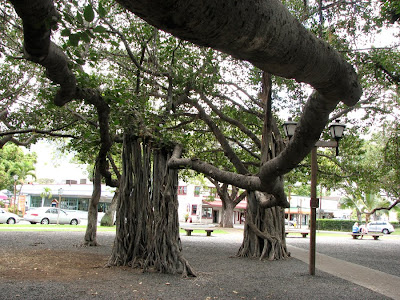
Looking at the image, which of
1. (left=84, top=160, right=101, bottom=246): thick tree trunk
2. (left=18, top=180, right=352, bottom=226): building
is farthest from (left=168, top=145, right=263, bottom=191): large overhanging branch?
(left=18, top=180, right=352, bottom=226): building

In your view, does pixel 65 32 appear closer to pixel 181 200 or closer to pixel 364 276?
pixel 364 276

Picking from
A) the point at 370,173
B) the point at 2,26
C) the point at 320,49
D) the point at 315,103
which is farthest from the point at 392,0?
the point at 2,26

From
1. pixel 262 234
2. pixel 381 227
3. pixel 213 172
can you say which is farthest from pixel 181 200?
pixel 213 172

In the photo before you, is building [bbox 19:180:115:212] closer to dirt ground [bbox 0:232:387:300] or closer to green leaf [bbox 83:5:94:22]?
dirt ground [bbox 0:232:387:300]

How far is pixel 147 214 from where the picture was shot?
8.28 metres

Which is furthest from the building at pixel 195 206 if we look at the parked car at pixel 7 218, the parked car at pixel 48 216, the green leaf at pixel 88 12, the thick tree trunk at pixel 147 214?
the green leaf at pixel 88 12

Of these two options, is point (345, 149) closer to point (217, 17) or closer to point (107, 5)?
point (107, 5)

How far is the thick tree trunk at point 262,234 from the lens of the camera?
10.9m

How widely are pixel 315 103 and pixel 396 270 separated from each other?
8610mm

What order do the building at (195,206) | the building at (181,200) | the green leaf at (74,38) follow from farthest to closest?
the building at (195,206) < the building at (181,200) < the green leaf at (74,38)

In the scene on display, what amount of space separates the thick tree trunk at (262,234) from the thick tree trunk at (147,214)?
150 inches

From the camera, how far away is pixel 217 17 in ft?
5.09

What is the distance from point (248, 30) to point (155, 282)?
5.83 m

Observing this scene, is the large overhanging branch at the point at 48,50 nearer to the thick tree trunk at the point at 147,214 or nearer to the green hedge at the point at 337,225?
the thick tree trunk at the point at 147,214
